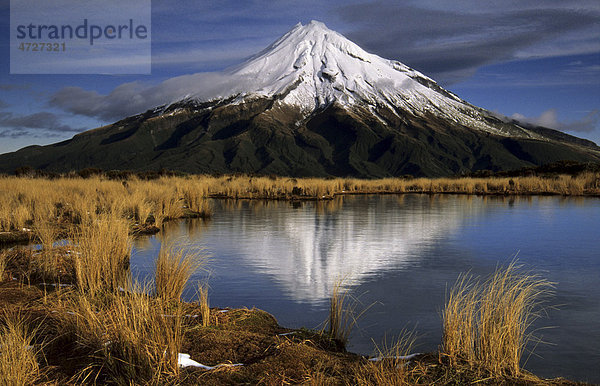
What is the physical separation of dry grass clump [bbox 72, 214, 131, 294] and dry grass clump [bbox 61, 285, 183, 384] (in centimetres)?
179

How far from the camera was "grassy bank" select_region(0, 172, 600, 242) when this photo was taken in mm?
14500

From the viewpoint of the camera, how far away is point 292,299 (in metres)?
8.12

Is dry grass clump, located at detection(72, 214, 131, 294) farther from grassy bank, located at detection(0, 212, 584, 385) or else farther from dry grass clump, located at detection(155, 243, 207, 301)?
grassy bank, located at detection(0, 212, 584, 385)

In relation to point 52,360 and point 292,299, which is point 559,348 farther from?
point 52,360

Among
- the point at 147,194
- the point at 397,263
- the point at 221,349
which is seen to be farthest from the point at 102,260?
the point at 147,194

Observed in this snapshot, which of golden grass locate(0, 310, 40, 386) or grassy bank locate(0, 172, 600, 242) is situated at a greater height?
grassy bank locate(0, 172, 600, 242)

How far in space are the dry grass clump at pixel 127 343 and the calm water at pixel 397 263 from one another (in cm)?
234

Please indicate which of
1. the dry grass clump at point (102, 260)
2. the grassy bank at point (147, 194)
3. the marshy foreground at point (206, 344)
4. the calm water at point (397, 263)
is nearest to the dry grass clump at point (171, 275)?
the marshy foreground at point (206, 344)

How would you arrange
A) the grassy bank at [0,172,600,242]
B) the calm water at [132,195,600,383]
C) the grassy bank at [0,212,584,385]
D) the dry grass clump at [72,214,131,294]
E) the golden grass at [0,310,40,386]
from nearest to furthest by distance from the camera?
the golden grass at [0,310,40,386] < the grassy bank at [0,212,584,385] < the calm water at [132,195,600,383] < the dry grass clump at [72,214,131,294] < the grassy bank at [0,172,600,242]

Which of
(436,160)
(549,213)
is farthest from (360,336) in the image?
(436,160)

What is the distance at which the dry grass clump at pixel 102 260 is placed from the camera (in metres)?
7.54

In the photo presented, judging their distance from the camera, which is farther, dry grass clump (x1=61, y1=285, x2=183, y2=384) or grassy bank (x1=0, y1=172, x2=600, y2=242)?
grassy bank (x1=0, y1=172, x2=600, y2=242)

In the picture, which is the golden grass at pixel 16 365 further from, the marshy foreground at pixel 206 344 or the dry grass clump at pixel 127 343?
the dry grass clump at pixel 127 343

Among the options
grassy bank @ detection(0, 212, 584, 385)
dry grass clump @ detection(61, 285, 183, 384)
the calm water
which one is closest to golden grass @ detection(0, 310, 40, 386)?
grassy bank @ detection(0, 212, 584, 385)
